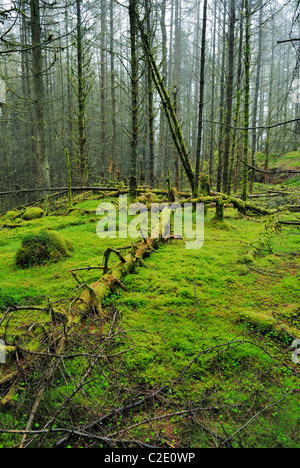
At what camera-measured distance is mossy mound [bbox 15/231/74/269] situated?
486 centimetres

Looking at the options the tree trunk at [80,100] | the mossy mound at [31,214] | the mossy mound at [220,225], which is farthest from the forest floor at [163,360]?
the tree trunk at [80,100]

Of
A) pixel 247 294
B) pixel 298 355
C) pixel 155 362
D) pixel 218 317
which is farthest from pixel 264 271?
pixel 155 362

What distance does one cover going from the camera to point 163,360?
236 cm

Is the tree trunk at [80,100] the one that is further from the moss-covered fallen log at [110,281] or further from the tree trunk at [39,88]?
the moss-covered fallen log at [110,281]

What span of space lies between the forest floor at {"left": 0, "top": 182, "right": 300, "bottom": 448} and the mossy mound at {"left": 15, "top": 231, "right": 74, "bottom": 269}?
286 millimetres

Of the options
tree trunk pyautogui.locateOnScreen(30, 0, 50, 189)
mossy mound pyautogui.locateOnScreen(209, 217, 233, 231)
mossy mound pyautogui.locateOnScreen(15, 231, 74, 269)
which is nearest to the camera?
mossy mound pyautogui.locateOnScreen(15, 231, 74, 269)

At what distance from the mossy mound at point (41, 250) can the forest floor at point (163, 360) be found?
0.94 feet

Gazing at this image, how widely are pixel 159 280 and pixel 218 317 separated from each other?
3.91 ft

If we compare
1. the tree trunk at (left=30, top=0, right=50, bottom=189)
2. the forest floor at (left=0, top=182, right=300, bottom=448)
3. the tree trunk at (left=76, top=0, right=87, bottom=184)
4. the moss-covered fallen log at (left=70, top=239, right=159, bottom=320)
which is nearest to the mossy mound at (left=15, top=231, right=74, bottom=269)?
the forest floor at (left=0, top=182, right=300, bottom=448)

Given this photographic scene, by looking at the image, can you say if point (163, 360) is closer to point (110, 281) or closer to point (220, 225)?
point (110, 281)

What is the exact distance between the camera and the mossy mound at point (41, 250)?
4855 millimetres

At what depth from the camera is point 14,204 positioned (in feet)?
54.3

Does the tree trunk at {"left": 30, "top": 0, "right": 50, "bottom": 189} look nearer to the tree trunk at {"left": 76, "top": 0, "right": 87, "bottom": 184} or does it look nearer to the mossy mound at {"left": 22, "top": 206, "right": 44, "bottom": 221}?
the mossy mound at {"left": 22, "top": 206, "right": 44, "bottom": 221}

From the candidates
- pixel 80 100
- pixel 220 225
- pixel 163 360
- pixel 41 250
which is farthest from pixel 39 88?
pixel 163 360
